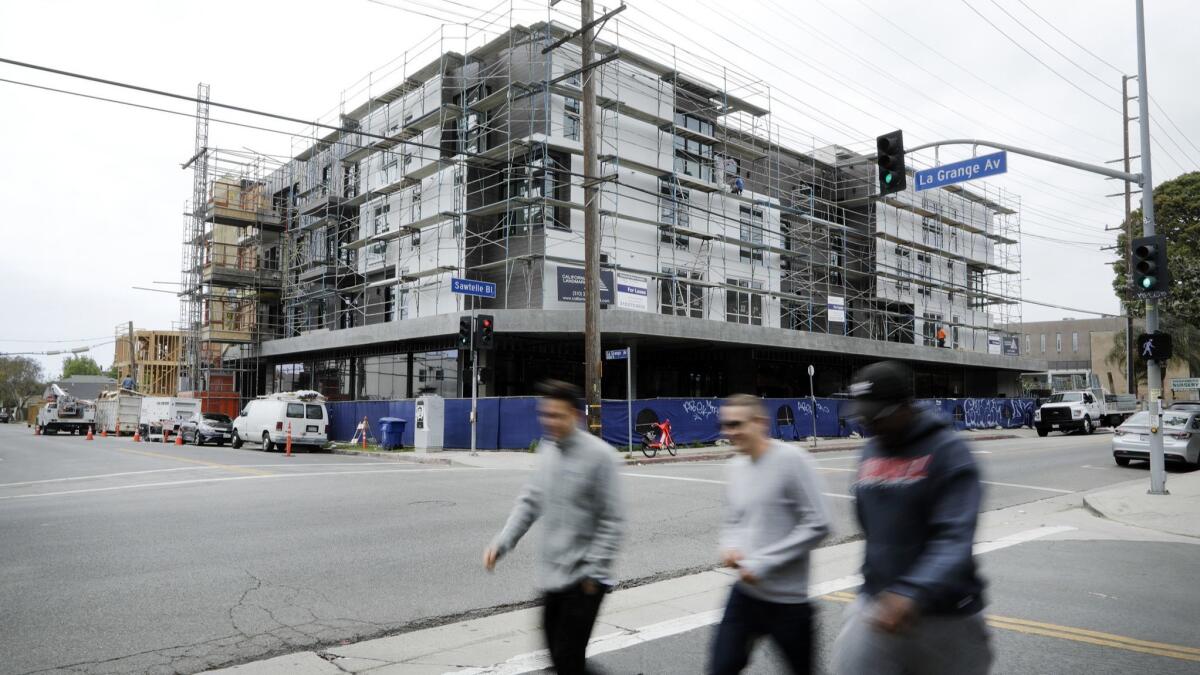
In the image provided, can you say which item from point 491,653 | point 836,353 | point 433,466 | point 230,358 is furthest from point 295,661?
point 230,358

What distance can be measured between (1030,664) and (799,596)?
2611 mm

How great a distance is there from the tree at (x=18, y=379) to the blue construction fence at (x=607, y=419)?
92.9m

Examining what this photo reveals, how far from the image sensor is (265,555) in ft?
27.7

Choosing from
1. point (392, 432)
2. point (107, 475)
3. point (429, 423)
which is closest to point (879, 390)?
point (107, 475)

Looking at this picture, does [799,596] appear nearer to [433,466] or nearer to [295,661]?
[295,661]

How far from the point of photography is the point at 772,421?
1182 inches

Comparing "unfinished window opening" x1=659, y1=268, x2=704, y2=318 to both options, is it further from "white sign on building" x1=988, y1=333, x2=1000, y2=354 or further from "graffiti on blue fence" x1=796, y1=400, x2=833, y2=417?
"white sign on building" x1=988, y1=333, x2=1000, y2=354

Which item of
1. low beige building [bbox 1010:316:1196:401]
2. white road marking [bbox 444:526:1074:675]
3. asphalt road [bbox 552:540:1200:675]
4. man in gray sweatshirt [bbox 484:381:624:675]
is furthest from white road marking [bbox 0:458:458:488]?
low beige building [bbox 1010:316:1196:401]

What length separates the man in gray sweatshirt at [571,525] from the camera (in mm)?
3719

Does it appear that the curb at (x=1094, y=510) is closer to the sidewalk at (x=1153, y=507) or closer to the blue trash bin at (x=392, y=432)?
the sidewalk at (x=1153, y=507)

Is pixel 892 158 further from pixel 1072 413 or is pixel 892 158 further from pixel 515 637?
pixel 1072 413

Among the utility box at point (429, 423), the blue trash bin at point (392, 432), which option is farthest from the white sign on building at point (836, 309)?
the blue trash bin at point (392, 432)

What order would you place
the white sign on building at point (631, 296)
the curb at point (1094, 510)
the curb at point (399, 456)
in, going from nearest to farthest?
the curb at point (1094, 510) < the curb at point (399, 456) < the white sign on building at point (631, 296)

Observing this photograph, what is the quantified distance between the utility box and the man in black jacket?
23335mm
